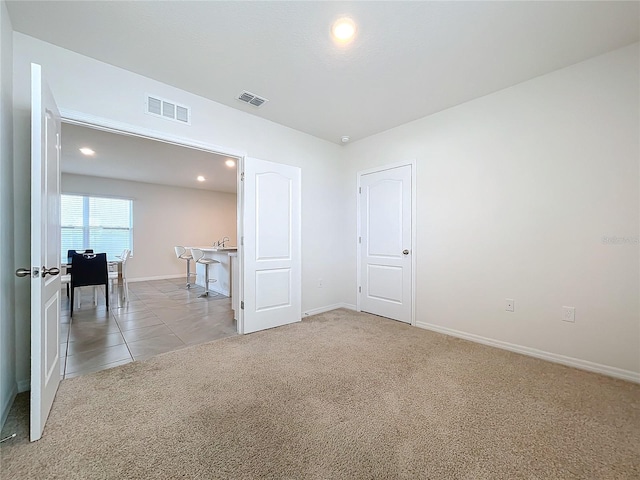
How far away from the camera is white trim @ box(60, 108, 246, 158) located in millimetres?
2217

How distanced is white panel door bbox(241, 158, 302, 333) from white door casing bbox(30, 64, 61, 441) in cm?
166

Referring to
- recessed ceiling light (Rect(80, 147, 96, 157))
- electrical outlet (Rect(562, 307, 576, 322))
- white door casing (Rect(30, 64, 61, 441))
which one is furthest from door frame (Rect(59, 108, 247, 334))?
electrical outlet (Rect(562, 307, 576, 322))

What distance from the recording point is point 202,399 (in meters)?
1.90

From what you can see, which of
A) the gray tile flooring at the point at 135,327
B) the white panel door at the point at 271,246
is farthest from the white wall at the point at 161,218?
the white panel door at the point at 271,246

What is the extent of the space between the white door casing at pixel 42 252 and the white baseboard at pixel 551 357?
11.5 feet

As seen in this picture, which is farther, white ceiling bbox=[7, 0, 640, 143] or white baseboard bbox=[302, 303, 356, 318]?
white baseboard bbox=[302, 303, 356, 318]

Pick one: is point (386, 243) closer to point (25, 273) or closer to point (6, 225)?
point (25, 273)

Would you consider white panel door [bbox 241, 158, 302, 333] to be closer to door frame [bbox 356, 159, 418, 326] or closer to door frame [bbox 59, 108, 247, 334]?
door frame [bbox 59, 108, 247, 334]

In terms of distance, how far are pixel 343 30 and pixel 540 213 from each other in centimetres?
240

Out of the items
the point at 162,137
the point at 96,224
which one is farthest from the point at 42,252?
the point at 96,224

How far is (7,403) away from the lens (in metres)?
1.74

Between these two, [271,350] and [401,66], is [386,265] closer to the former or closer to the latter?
[271,350]

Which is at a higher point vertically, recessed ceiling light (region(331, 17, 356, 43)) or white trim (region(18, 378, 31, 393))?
recessed ceiling light (region(331, 17, 356, 43))

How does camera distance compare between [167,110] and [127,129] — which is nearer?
[127,129]
